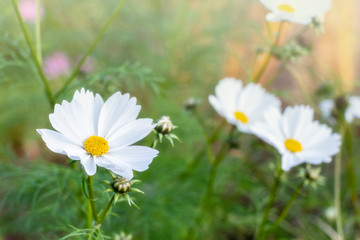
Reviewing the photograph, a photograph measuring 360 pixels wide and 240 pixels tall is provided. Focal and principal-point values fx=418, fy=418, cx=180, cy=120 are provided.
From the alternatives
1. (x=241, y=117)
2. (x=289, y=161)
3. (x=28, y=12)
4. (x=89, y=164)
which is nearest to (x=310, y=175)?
(x=289, y=161)

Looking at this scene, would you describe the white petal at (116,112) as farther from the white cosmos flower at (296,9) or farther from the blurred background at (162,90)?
the white cosmos flower at (296,9)

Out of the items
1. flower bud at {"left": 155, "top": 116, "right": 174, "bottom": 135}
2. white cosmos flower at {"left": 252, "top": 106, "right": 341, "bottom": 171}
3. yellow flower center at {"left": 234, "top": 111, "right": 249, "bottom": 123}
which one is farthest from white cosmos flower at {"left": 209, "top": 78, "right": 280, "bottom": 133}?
flower bud at {"left": 155, "top": 116, "right": 174, "bottom": 135}

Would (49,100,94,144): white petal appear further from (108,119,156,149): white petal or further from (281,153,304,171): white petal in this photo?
(281,153,304,171): white petal

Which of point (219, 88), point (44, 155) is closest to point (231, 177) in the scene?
point (219, 88)

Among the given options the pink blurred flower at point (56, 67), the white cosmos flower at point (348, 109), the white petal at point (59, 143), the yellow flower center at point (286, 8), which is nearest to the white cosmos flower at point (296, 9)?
the yellow flower center at point (286, 8)

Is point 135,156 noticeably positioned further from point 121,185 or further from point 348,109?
point 348,109
